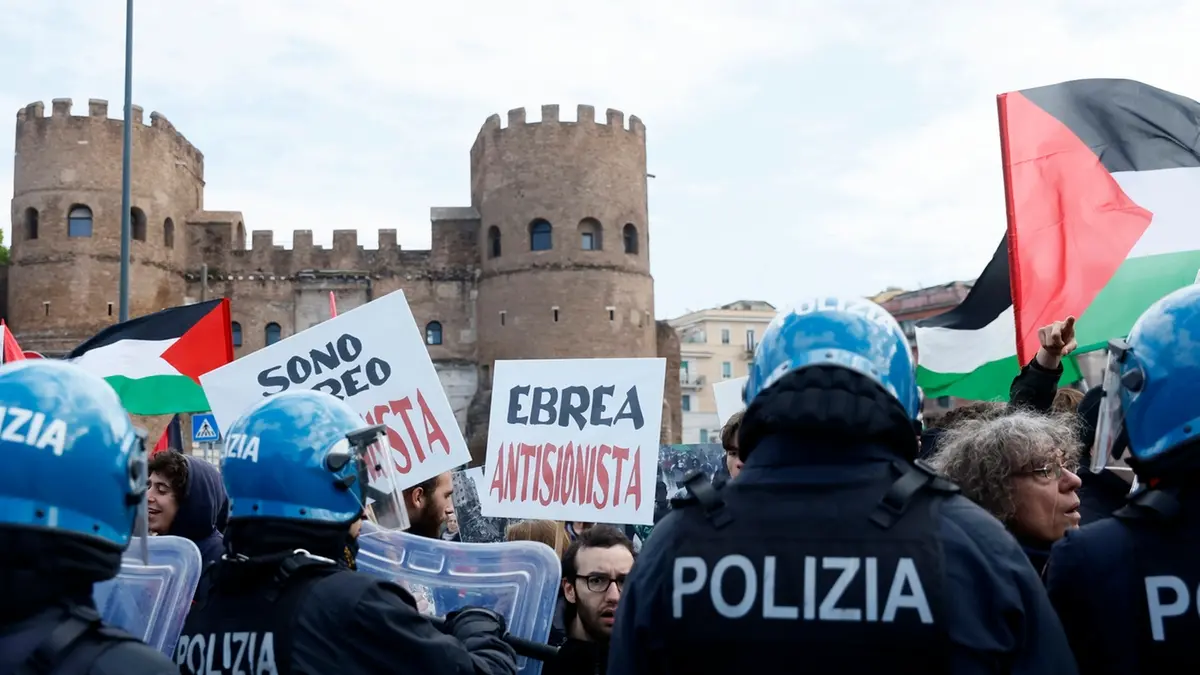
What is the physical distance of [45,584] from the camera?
2.00 m

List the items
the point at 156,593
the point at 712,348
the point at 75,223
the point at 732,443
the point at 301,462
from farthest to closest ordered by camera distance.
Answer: the point at 712,348, the point at 75,223, the point at 732,443, the point at 156,593, the point at 301,462

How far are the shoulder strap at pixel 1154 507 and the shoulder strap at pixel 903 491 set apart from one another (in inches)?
→ 14.6

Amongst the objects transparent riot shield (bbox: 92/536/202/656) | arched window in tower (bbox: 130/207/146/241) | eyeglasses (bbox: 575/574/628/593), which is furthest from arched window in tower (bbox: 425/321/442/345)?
transparent riot shield (bbox: 92/536/202/656)

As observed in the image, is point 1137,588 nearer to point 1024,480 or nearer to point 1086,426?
point 1024,480

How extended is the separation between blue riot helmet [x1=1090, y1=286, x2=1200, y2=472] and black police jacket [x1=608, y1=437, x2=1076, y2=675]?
411mm

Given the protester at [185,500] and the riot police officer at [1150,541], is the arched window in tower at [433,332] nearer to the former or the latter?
the protester at [185,500]

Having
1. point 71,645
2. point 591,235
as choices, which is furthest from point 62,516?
point 591,235

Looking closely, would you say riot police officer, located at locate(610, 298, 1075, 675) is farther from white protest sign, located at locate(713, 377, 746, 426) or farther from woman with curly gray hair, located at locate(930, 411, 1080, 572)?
white protest sign, located at locate(713, 377, 746, 426)

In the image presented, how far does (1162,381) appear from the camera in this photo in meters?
2.27

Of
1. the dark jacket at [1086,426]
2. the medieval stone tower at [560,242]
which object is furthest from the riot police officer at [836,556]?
the medieval stone tower at [560,242]

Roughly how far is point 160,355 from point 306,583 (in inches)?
276

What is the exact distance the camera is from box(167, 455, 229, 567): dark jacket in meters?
5.04

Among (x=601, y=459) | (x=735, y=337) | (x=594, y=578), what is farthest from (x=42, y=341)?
(x=735, y=337)

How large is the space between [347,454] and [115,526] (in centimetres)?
89
